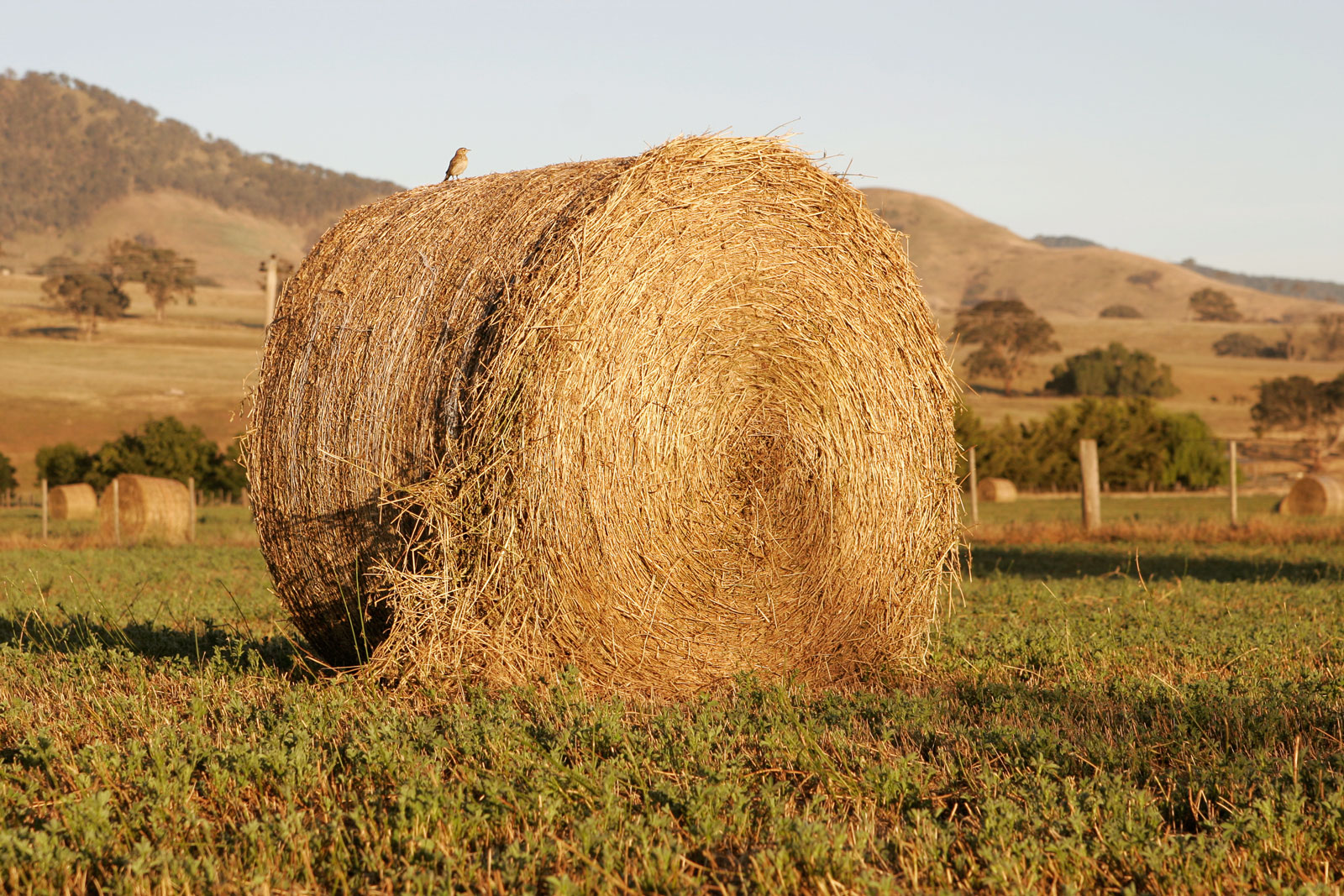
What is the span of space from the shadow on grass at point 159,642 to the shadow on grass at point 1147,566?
801 centimetres

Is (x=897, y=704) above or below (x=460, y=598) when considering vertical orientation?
below

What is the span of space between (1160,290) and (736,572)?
186 meters

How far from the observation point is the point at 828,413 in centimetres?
698

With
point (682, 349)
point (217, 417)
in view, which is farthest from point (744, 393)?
point (217, 417)

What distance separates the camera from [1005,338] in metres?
82.4

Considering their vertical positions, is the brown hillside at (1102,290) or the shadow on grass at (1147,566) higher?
the brown hillside at (1102,290)

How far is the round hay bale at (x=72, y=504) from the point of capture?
27.8m

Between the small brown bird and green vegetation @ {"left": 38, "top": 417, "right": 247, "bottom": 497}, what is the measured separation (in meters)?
26.0

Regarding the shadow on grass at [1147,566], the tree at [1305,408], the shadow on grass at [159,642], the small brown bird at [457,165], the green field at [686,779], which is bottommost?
the tree at [1305,408]

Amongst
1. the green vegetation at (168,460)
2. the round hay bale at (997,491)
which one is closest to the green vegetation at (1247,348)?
the round hay bale at (997,491)

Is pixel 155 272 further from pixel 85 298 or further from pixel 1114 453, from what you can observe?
pixel 1114 453

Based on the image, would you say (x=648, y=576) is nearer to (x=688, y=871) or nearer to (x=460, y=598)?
(x=460, y=598)

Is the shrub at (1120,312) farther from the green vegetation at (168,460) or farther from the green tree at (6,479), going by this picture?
the green tree at (6,479)

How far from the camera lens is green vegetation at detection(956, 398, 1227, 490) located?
38.2 meters
